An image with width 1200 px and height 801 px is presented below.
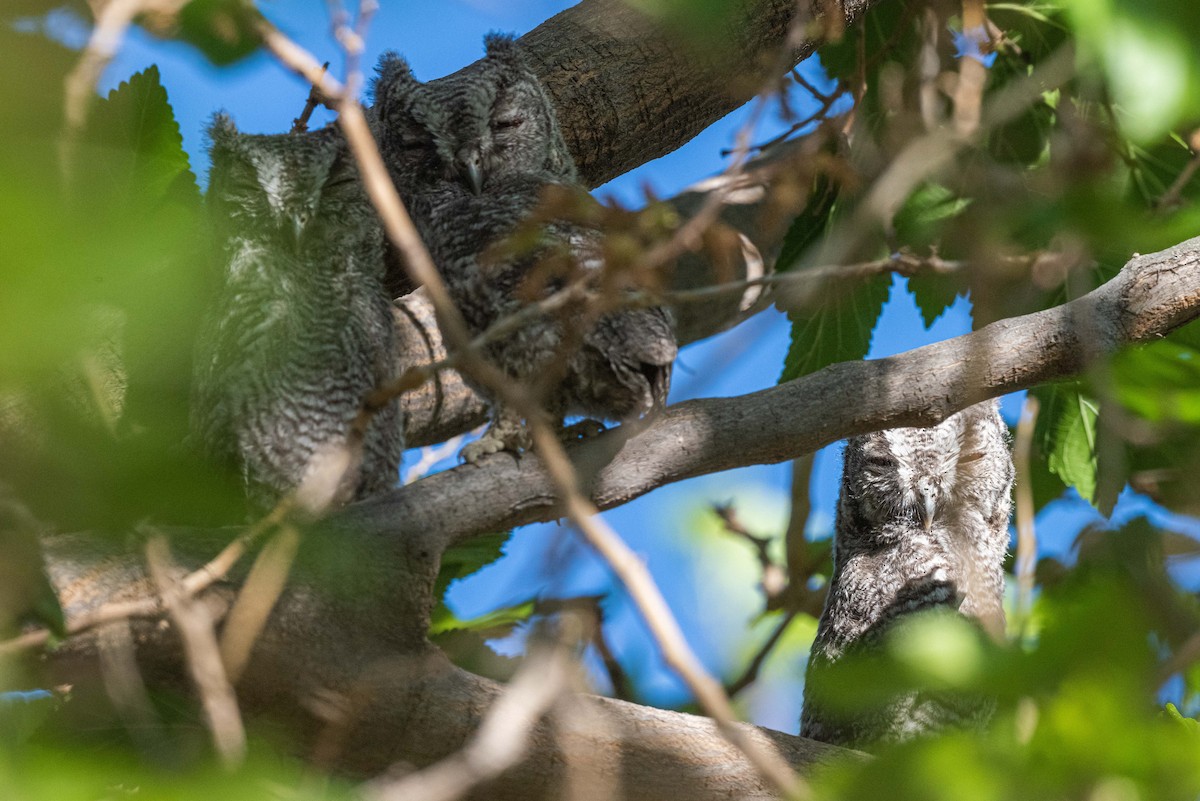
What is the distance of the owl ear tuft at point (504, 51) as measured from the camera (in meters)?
3.13

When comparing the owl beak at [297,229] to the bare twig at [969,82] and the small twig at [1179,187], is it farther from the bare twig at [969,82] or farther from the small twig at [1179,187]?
the small twig at [1179,187]

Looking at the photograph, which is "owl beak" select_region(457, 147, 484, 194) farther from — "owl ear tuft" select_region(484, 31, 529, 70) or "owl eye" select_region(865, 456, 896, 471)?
"owl eye" select_region(865, 456, 896, 471)

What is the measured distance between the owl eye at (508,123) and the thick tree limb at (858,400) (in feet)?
3.82

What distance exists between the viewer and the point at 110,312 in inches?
35.0

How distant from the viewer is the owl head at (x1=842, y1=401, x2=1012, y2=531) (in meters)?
3.37

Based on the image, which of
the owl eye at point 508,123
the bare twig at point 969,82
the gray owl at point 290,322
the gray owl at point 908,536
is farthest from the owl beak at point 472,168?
the gray owl at point 908,536

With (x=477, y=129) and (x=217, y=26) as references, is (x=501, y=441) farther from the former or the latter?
(x=217, y=26)

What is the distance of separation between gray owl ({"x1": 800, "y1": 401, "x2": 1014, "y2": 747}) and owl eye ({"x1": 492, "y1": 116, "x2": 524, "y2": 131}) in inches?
54.2

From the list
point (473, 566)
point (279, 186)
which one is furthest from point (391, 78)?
point (473, 566)

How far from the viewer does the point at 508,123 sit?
9.85 ft

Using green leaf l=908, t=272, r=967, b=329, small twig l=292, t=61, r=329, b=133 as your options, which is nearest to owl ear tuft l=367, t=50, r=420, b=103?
small twig l=292, t=61, r=329, b=133

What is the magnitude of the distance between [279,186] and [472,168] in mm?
543

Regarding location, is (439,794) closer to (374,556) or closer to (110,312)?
(110,312)

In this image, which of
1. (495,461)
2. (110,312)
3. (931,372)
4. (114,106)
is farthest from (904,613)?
(110,312)
